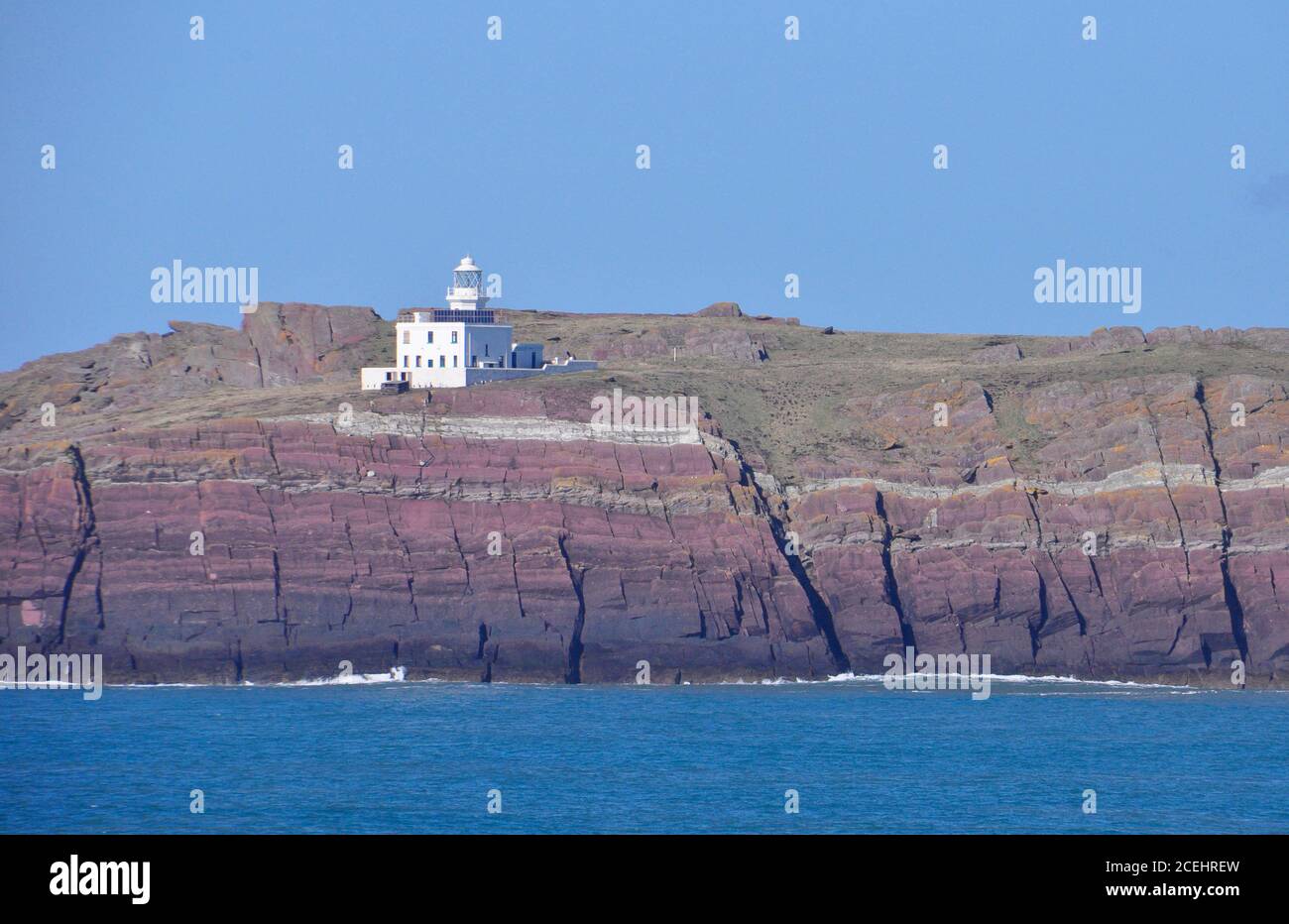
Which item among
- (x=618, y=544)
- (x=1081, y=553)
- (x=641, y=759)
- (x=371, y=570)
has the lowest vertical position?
(x=641, y=759)

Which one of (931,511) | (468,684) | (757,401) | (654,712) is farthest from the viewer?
(757,401)

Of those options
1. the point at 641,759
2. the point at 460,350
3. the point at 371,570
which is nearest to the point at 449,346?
the point at 460,350

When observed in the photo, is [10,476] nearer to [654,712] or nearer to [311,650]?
[311,650]

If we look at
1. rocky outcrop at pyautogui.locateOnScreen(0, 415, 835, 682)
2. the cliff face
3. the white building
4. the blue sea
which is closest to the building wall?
the white building

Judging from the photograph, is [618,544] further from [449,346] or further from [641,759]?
[641,759]

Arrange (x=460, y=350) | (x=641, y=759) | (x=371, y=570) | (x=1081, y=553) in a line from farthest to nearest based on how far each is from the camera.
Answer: (x=460, y=350)
(x=1081, y=553)
(x=371, y=570)
(x=641, y=759)

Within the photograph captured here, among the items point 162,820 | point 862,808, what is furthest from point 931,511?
point 162,820

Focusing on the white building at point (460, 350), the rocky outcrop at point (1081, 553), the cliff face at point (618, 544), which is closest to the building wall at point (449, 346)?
the white building at point (460, 350)
